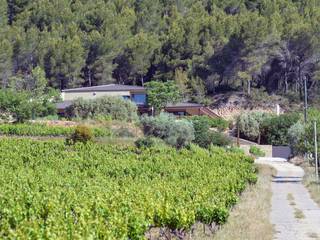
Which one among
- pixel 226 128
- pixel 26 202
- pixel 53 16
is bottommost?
pixel 226 128

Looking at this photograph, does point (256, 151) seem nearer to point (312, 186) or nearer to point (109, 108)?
point (109, 108)

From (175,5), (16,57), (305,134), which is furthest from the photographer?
(175,5)

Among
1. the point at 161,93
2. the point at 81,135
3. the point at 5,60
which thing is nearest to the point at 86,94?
the point at 161,93

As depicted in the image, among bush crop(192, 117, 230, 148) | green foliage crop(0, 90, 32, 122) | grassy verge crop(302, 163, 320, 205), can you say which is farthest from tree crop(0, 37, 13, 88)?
grassy verge crop(302, 163, 320, 205)

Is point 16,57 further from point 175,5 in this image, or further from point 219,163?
point 219,163

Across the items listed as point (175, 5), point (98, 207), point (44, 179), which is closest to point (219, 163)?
point (44, 179)

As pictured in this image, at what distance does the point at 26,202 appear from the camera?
1834cm

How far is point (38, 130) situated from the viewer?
5522 cm

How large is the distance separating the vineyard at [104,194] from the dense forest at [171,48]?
30.0 meters

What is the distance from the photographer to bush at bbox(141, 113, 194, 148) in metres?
57.9

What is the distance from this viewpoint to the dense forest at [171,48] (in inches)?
2906

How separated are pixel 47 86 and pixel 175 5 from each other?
2530cm

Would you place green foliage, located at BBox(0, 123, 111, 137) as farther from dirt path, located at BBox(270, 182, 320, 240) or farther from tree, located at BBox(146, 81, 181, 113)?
dirt path, located at BBox(270, 182, 320, 240)

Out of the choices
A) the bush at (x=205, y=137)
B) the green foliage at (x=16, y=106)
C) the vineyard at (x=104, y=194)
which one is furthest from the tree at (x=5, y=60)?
the vineyard at (x=104, y=194)
